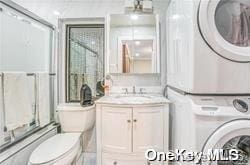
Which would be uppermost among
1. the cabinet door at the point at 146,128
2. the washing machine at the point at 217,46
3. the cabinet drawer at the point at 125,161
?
the washing machine at the point at 217,46

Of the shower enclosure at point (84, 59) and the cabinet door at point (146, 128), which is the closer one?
the cabinet door at point (146, 128)

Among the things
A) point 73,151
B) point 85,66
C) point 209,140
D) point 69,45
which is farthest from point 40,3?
point 209,140

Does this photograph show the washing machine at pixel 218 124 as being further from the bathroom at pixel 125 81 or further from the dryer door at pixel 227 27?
the dryer door at pixel 227 27

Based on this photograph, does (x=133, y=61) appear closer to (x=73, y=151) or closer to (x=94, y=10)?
(x=94, y=10)

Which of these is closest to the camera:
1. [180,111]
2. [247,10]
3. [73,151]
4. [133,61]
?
[247,10]

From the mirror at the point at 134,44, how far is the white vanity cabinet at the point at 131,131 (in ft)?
2.22

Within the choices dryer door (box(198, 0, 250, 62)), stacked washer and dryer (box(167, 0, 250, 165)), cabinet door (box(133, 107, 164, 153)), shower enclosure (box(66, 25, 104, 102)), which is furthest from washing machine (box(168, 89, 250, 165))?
shower enclosure (box(66, 25, 104, 102))

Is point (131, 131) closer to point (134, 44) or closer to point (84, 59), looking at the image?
point (134, 44)

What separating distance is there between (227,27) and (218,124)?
0.67 m

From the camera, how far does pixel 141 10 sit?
2.56 metres

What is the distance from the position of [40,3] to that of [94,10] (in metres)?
0.70

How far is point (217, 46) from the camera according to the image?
1.36 m

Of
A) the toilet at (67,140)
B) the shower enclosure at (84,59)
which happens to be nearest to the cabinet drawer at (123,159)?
the toilet at (67,140)

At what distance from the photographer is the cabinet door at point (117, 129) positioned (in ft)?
6.61
